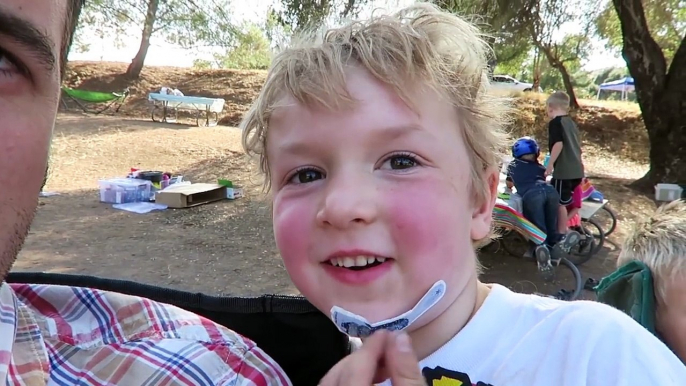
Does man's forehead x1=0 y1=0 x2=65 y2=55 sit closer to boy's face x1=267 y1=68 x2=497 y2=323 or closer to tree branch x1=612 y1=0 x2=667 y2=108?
boy's face x1=267 y1=68 x2=497 y2=323

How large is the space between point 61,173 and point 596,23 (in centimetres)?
1575

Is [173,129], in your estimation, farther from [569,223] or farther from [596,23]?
[596,23]

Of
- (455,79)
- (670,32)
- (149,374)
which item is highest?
(670,32)

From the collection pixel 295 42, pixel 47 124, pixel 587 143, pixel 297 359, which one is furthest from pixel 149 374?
pixel 587 143

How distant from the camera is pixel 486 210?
1.39 m

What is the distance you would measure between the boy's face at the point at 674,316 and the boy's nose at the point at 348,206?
1290mm

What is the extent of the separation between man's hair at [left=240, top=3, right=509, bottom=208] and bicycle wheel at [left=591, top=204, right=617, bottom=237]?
6.37m

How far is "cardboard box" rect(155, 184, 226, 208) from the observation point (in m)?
8.12

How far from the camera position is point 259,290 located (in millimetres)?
4965

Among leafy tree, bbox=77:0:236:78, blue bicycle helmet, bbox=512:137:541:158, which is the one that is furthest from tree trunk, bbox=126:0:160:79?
blue bicycle helmet, bbox=512:137:541:158

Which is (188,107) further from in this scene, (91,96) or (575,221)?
(575,221)

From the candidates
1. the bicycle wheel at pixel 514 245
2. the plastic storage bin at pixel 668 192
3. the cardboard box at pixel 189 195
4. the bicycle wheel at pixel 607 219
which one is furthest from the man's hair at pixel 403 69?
the plastic storage bin at pixel 668 192

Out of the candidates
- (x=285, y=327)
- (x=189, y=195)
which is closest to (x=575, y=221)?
(x=189, y=195)

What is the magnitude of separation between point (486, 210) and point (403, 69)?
0.41 metres
